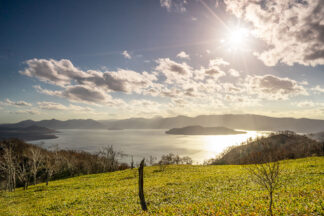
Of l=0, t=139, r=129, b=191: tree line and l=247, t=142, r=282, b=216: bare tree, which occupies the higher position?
l=247, t=142, r=282, b=216: bare tree

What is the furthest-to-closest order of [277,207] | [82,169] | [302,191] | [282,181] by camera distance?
1. [82,169]
2. [282,181]
3. [302,191]
4. [277,207]

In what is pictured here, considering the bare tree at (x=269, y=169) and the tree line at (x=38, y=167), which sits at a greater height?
the bare tree at (x=269, y=169)

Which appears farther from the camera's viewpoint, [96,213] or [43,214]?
[43,214]

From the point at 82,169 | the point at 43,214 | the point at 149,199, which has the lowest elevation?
the point at 82,169

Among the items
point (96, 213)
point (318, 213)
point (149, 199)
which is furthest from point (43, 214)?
point (318, 213)

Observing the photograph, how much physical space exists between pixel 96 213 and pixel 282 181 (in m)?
27.5

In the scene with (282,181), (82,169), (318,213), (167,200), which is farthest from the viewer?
(82,169)

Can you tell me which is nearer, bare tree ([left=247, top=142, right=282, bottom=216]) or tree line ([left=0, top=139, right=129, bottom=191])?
bare tree ([left=247, top=142, right=282, bottom=216])

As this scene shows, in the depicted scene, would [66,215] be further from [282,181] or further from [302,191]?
[282,181]

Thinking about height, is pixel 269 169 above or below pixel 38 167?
above

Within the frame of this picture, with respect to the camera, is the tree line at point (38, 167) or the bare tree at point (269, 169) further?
the tree line at point (38, 167)

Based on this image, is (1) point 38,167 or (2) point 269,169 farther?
(1) point 38,167

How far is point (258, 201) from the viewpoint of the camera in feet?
59.0

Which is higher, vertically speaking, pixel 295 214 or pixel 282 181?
pixel 295 214
